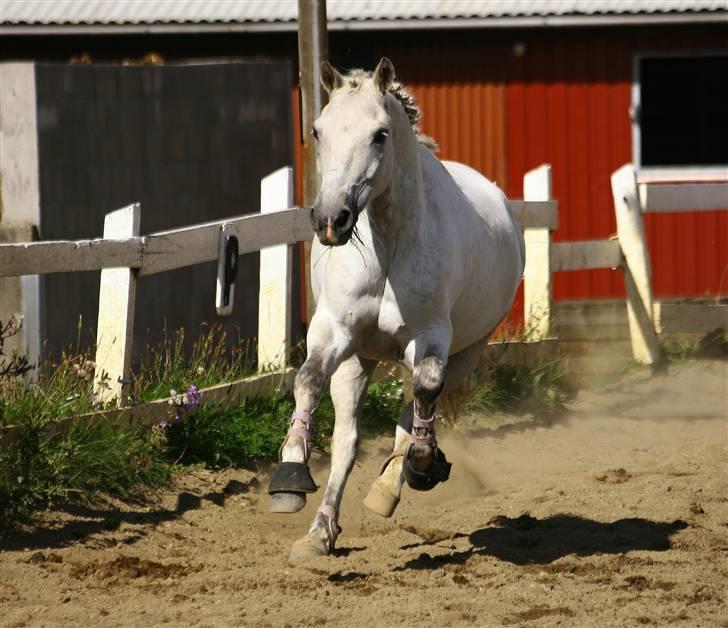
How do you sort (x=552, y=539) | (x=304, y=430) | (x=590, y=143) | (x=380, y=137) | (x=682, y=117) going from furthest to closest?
(x=682, y=117)
(x=590, y=143)
(x=552, y=539)
(x=304, y=430)
(x=380, y=137)

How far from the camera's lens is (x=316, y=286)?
6.72m

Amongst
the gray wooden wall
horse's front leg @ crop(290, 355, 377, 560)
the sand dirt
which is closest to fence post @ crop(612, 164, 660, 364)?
the sand dirt

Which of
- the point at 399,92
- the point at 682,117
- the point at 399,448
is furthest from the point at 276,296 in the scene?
the point at 682,117

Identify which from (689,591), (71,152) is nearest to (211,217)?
(71,152)

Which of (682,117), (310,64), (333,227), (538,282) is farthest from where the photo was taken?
(682,117)

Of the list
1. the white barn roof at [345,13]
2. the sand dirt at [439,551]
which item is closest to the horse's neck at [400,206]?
the sand dirt at [439,551]

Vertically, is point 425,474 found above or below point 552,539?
above

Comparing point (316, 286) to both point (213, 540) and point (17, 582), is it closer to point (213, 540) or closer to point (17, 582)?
point (213, 540)

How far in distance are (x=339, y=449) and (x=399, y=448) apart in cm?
35

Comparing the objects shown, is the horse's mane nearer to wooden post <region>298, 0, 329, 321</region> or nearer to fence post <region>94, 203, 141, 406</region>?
fence post <region>94, 203, 141, 406</region>

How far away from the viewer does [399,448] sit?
6.75m

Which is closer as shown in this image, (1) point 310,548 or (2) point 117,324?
(1) point 310,548

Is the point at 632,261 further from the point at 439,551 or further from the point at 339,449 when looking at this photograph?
the point at 339,449

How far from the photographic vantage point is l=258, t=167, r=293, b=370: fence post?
352 inches
